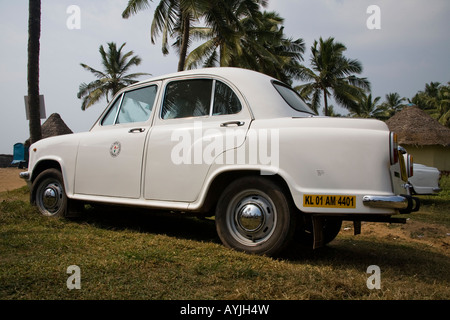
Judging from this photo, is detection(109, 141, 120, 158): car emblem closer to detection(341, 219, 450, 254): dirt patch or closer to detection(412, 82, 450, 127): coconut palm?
detection(341, 219, 450, 254): dirt patch

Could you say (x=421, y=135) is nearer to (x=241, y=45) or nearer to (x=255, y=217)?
(x=241, y=45)

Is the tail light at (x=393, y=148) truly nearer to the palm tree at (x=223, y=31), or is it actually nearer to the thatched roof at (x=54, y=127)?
the palm tree at (x=223, y=31)

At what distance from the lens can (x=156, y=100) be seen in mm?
4523

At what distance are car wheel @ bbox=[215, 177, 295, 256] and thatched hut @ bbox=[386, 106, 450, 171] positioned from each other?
1701 cm

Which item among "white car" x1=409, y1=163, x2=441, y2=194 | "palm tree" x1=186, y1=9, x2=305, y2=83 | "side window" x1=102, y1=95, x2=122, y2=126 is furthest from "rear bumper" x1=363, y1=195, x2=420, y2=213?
"palm tree" x1=186, y1=9, x2=305, y2=83

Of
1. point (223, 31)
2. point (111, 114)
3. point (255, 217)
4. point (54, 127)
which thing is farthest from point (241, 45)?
point (255, 217)

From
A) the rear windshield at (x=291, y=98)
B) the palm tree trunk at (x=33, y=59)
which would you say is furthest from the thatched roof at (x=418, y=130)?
the rear windshield at (x=291, y=98)

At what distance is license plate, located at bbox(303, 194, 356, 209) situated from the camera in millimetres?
3104

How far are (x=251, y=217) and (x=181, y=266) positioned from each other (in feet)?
2.48

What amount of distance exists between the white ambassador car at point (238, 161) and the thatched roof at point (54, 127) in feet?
74.0

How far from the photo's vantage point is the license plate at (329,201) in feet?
10.2

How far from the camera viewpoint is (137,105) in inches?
189
